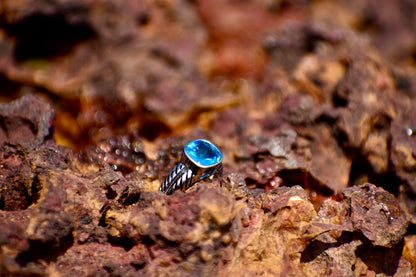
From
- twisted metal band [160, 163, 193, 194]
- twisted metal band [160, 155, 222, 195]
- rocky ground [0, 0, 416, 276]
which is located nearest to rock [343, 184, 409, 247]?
rocky ground [0, 0, 416, 276]

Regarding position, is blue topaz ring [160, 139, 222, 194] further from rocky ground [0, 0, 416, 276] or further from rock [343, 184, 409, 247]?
rock [343, 184, 409, 247]

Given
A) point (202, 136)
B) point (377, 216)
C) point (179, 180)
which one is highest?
point (202, 136)

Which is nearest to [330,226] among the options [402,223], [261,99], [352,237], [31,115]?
[352,237]

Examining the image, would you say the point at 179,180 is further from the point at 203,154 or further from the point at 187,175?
the point at 203,154

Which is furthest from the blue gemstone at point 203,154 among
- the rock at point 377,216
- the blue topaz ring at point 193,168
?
the rock at point 377,216

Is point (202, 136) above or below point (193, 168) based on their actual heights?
above

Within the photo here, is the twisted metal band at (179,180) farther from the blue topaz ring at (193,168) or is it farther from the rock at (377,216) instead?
the rock at (377,216)

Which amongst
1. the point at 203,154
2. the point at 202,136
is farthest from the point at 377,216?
the point at 202,136

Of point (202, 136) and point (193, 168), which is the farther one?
point (202, 136)
